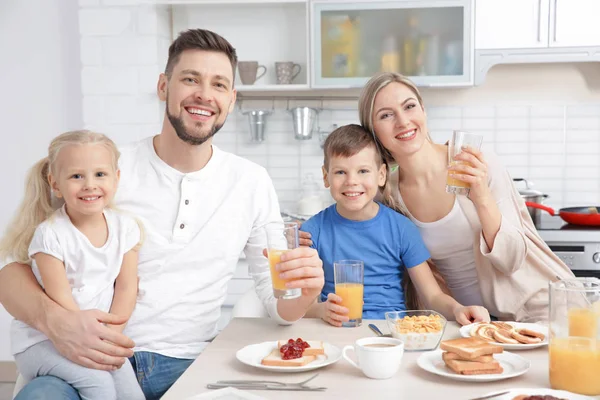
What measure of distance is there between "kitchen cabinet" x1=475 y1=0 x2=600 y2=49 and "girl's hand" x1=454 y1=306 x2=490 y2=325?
2204 mm

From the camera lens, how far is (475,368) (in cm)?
139

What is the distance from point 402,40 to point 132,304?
236cm

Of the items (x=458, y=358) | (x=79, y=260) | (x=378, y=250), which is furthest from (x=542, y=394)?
(x=79, y=260)

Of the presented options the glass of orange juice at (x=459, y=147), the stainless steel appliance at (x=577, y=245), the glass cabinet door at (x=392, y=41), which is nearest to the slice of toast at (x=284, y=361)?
the glass of orange juice at (x=459, y=147)

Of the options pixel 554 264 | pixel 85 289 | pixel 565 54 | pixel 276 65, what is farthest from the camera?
pixel 276 65

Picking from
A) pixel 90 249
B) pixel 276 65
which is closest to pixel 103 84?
pixel 276 65

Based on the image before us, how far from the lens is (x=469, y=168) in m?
1.93

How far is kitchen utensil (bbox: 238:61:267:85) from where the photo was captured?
3.84 meters

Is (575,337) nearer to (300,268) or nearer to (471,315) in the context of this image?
(471,315)

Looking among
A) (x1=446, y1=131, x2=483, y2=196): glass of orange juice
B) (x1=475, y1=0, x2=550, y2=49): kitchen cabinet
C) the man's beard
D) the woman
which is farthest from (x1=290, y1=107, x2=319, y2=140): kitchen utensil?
(x1=446, y1=131, x2=483, y2=196): glass of orange juice

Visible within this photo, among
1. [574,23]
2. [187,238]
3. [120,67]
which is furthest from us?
[120,67]

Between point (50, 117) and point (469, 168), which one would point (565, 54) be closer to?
point (469, 168)

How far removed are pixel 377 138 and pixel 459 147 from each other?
1.32 feet

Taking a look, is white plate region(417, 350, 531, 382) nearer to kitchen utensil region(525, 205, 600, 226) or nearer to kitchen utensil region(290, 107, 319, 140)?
kitchen utensil region(525, 205, 600, 226)
